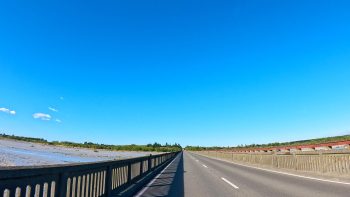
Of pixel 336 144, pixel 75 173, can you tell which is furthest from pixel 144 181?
pixel 336 144

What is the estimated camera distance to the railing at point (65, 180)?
14.9ft

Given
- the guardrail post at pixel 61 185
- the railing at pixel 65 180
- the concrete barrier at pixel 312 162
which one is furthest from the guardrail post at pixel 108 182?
the concrete barrier at pixel 312 162

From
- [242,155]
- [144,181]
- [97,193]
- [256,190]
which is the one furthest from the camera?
[242,155]

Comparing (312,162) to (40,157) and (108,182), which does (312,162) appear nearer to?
(108,182)

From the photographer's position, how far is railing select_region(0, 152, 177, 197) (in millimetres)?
4539

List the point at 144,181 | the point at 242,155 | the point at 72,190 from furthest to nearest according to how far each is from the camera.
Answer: the point at 242,155 → the point at 144,181 → the point at 72,190

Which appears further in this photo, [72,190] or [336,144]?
[336,144]

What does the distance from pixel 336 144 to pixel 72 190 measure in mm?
24264

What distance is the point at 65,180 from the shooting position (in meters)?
6.10

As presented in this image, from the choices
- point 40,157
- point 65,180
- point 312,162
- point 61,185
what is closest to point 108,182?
point 65,180

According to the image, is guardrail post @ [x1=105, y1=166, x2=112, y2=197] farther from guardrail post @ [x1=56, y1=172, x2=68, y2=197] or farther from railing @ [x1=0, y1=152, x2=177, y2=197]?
guardrail post @ [x1=56, y1=172, x2=68, y2=197]

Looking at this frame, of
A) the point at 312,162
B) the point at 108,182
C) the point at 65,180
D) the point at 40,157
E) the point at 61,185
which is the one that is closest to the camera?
the point at 61,185

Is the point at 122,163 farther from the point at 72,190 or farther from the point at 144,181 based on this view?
the point at 72,190

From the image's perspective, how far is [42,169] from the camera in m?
5.11
